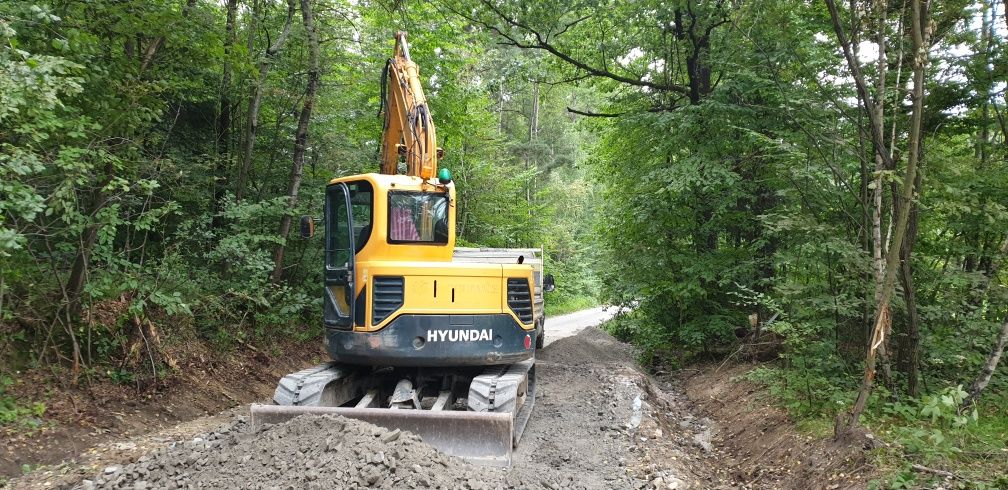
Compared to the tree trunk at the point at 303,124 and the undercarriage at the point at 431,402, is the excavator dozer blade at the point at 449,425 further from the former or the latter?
the tree trunk at the point at 303,124

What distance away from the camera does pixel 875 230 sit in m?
5.66

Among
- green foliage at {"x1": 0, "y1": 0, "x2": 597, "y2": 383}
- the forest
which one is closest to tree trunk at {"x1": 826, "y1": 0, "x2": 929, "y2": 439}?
the forest

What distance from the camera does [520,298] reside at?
6438 millimetres

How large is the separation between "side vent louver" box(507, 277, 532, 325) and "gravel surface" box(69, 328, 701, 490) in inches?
49.3

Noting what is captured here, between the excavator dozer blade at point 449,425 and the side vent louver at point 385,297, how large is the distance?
940mm

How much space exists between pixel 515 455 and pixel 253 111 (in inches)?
288

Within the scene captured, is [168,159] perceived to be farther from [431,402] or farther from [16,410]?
[431,402]

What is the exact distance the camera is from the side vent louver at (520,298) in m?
6.33

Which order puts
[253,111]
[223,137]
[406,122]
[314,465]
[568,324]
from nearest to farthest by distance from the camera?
[314,465]
[406,122]
[253,111]
[223,137]
[568,324]

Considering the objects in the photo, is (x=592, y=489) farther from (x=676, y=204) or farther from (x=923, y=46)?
(x=676, y=204)

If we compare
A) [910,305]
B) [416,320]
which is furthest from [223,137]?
[910,305]

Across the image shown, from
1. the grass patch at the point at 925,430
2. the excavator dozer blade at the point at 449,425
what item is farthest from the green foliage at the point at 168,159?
the grass patch at the point at 925,430

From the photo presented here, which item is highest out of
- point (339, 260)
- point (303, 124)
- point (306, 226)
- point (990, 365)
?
point (303, 124)

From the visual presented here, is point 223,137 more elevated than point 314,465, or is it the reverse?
point 223,137
